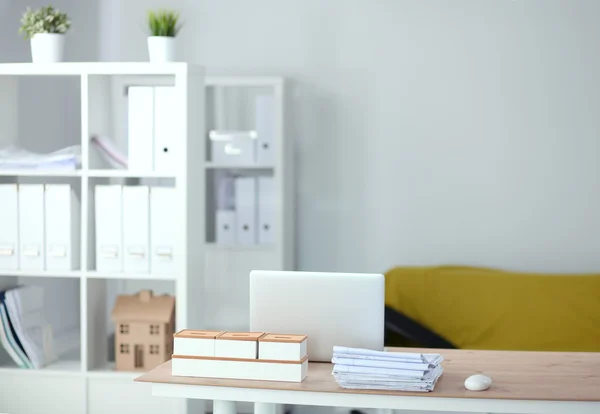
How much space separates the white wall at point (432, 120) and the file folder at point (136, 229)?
161cm

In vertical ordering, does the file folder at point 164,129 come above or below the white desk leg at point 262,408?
above

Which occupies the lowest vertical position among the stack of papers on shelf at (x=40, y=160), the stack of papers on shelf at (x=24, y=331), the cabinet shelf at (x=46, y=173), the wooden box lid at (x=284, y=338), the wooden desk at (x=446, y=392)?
the stack of papers on shelf at (x=24, y=331)

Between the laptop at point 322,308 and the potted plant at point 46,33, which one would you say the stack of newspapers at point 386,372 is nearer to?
the laptop at point 322,308

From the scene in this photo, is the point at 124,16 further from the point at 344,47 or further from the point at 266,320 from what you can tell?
the point at 266,320

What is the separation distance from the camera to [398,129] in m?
4.98

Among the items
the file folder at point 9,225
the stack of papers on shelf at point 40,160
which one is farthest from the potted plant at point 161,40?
the file folder at point 9,225

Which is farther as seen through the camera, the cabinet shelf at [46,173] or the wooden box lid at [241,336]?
the cabinet shelf at [46,173]

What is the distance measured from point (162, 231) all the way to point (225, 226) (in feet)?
4.09

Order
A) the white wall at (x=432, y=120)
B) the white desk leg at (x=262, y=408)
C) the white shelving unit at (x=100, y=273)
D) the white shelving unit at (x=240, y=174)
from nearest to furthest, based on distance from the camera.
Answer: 1. the white desk leg at (x=262, y=408)
2. the white shelving unit at (x=100, y=273)
3. the white shelving unit at (x=240, y=174)
4. the white wall at (x=432, y=120)

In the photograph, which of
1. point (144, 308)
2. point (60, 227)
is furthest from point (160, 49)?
point (144, 308)

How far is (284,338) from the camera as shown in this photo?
8.01ft

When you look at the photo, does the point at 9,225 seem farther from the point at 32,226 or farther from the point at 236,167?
the point at 236,167

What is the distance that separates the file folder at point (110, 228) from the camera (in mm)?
3602

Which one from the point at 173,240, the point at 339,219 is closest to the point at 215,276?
the point at 339,219
